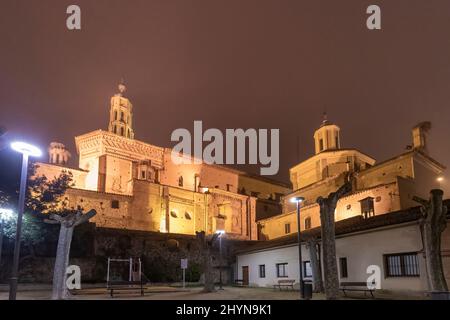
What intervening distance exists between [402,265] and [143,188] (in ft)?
127

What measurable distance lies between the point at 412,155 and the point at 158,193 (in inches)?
1234

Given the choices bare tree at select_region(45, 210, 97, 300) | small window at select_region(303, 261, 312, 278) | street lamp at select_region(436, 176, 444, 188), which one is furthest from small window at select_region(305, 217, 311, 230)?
bare tree at select_region(45, 210, 97, 300)

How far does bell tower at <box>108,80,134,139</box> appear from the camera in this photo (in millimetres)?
66312

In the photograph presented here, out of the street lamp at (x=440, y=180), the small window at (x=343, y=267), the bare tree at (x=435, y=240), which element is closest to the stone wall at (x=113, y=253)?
the small window at (x=343, y=267)

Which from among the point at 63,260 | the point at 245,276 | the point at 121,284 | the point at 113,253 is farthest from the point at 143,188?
the point at 63,260

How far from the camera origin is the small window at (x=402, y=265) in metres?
20.8

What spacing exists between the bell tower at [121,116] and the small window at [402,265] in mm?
50112

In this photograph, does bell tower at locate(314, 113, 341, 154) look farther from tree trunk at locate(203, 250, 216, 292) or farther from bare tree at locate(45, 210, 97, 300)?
bare tree at locate(45, 210, 97, 300)

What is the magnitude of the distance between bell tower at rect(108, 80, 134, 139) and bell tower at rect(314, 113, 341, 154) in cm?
2948

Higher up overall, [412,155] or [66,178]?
[412,155]

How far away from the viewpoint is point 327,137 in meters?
55.4

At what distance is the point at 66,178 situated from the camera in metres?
34.4
